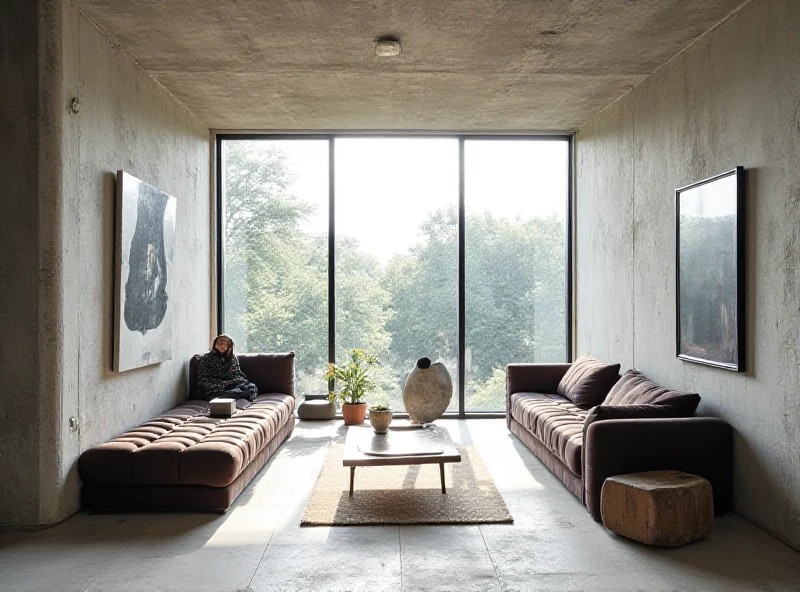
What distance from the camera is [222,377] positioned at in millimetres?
6738

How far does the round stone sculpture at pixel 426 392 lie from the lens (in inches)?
283

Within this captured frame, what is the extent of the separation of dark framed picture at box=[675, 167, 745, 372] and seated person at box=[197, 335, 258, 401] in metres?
3.92

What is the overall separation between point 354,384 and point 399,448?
9.43 feet

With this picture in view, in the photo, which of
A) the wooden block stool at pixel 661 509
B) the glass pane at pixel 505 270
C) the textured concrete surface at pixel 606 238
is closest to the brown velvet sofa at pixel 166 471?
the wooden block stool at pixel 661 509

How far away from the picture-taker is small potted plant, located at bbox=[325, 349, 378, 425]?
24.7 ft

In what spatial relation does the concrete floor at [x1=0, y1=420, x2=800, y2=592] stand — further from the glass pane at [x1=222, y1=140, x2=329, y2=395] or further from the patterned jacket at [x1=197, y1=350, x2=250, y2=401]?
the glass pane at [x1=222, y1=140, x2=329, y2=395]

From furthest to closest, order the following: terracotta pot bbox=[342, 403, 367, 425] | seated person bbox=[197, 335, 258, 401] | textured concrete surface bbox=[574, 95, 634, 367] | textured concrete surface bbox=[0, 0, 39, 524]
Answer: terracotta pot bbox=[342, 403, 367, 425] < seated person bbox=[197, 335, 258, 401] < textured concrete surface bbox=[574, 95, 634, 367] < textured concrete surface bbox=[0, 0, 39, 524]

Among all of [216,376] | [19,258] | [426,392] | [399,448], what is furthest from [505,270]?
[19,258]

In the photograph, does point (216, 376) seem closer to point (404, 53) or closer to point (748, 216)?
point (404, 53)

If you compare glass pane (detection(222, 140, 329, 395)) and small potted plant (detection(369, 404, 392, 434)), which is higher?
glass pane (detection(222, 140, 329, 395))

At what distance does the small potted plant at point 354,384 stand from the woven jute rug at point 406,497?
170cm

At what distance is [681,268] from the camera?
16.9 feet

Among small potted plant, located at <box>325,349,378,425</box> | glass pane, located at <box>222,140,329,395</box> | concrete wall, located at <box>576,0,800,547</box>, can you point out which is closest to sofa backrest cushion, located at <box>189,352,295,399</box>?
small potted plant, located at <box>325,349,378,425</box>

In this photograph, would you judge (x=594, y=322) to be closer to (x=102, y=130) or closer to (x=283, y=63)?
(x=283, y=63)
